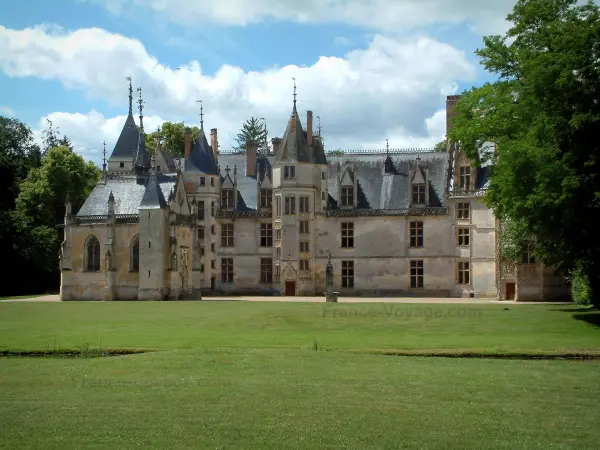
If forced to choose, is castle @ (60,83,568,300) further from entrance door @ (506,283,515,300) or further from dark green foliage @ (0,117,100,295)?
dark green foliage @ (0,117,100,295)

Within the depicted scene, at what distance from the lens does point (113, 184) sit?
2142 inches

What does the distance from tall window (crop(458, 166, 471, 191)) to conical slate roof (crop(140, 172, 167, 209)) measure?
18601 millimetres

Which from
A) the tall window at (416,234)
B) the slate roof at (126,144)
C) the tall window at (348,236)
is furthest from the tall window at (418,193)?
the slate roof at (126,144)

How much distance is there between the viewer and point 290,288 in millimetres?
58344

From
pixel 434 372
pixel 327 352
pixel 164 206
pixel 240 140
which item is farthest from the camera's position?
pixel 240 140

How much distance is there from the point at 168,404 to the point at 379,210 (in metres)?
45.6

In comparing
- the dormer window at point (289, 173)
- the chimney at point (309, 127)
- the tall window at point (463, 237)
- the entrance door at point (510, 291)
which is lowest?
the entrance door at point (510, 291)

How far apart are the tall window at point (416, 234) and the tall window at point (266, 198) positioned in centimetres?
996

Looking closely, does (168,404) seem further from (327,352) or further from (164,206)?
(164,206)

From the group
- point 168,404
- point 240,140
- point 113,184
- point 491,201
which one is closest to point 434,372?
point 168,404

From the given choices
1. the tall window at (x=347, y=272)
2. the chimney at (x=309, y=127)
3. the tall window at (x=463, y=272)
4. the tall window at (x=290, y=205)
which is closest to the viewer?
the tall window at (x=463, y=272)

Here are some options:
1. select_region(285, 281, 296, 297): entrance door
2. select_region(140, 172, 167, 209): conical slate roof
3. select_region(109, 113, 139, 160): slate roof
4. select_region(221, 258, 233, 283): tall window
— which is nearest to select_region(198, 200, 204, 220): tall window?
select_region(221, 258, 233, 283): tall window

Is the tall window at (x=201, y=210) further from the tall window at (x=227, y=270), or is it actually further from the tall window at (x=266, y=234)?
the tall window at (x=266, y=234)

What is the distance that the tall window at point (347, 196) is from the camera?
59531mm
